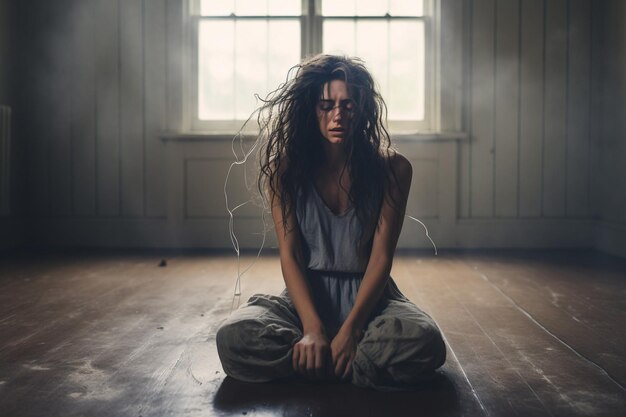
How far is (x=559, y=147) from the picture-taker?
4309 millimetres

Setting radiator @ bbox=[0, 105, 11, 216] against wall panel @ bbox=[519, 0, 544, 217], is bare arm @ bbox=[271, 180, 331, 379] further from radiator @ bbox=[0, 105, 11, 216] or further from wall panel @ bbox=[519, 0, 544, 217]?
wall panel @ bbox=[519, 0, 544, 217]

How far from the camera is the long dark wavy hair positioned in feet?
5.73

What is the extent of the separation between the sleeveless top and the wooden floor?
27cm

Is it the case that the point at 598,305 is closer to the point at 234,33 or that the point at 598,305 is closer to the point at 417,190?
the point at 417,190

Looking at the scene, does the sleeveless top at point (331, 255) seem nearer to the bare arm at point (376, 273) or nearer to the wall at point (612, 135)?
the bare arm at point (376, 273)

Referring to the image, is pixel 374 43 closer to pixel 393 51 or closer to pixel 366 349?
pixel 393 51

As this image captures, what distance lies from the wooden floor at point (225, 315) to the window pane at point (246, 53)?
143 centimetres

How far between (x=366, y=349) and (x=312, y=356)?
13 centimetres

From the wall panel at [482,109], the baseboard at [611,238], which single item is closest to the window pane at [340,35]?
the wall panel at [482,109]

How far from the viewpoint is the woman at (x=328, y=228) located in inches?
62.1

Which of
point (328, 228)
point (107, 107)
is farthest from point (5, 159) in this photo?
point (328, 228)

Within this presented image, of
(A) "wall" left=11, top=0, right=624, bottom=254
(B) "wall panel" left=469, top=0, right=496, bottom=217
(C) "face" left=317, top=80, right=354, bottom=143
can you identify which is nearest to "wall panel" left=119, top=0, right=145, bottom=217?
(A) "wall" left=11, top=0, right=624, bottom=254

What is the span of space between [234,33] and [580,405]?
11.7 feet

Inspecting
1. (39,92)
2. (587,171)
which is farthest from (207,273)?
(587,171)
